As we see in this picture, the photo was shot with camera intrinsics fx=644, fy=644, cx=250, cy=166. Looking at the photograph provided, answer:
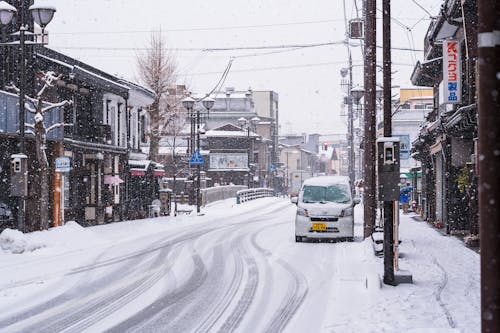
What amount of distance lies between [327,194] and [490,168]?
659 inches

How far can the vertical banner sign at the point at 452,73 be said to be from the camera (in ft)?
64.3

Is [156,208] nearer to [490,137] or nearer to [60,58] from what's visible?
[60,58]

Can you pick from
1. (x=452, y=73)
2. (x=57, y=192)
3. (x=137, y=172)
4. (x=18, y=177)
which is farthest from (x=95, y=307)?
(x=137, y=172)

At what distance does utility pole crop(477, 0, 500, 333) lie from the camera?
3.76m

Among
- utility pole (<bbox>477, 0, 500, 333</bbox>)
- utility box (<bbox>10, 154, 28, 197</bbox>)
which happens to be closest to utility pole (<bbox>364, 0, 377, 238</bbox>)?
utility box (<bbox>10, 154, 28, 197</bbox>)

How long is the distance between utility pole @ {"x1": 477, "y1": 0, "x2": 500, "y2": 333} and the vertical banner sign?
16343mm

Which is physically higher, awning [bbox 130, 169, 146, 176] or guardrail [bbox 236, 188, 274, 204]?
awning [bbox 130, 169, 146, 176]

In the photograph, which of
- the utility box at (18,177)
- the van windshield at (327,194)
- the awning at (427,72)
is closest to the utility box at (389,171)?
the van windshield at (327,194)

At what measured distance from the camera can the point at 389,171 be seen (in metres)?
11.1

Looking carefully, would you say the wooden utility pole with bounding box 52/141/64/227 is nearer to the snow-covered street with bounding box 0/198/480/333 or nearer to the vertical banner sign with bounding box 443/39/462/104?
the snow-covered street with bounding box 0/198/480/333

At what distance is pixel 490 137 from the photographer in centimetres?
380

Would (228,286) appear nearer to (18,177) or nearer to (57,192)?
(18,177)

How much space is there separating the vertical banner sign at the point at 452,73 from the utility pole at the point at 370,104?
10.2 ft

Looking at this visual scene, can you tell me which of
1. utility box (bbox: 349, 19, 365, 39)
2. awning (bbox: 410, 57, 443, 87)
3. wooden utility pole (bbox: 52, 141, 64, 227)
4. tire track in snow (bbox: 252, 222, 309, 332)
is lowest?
tire track in snow (bbox: 252, 222, 309, 332)
